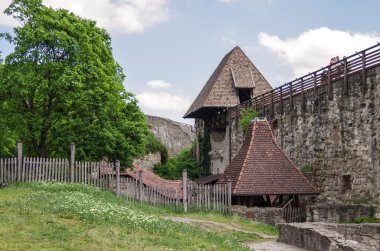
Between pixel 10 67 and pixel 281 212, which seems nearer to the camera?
pixel 281 212

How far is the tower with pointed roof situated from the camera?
38688mm

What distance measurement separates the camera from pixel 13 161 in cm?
2314

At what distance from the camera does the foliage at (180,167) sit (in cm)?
4316

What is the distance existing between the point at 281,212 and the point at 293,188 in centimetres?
174

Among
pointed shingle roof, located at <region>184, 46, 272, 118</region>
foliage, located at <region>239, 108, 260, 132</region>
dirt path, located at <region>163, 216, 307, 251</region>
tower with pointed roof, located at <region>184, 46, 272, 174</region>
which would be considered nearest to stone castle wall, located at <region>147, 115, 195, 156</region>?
pointed shingle roof, located at <region>184, 46, 272, 118</region>

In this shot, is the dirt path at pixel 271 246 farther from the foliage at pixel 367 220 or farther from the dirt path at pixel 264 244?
the foliage at pixel 367 220

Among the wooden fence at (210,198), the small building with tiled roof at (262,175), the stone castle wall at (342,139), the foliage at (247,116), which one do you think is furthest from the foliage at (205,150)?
the wooden fence at (210,198)

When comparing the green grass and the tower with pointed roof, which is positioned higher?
the tower with pointed roof

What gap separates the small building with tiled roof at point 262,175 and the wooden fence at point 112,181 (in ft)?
3.33

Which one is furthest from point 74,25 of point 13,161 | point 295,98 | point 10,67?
point 295,98

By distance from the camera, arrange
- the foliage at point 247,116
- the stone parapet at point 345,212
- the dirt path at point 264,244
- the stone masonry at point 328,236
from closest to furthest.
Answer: the stone masonry at point 328,236, the dirt path at point 264,244, the stone parapet at point 345,212, the foliage at point 247,116

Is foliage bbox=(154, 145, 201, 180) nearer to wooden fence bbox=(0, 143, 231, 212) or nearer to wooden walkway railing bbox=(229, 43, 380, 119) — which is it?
wooden walkway railing bbox=(229, 43, 380, 119)

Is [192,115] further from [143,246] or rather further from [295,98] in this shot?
[143,246]

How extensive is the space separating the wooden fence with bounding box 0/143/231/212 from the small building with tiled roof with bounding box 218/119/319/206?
102 centimetres
